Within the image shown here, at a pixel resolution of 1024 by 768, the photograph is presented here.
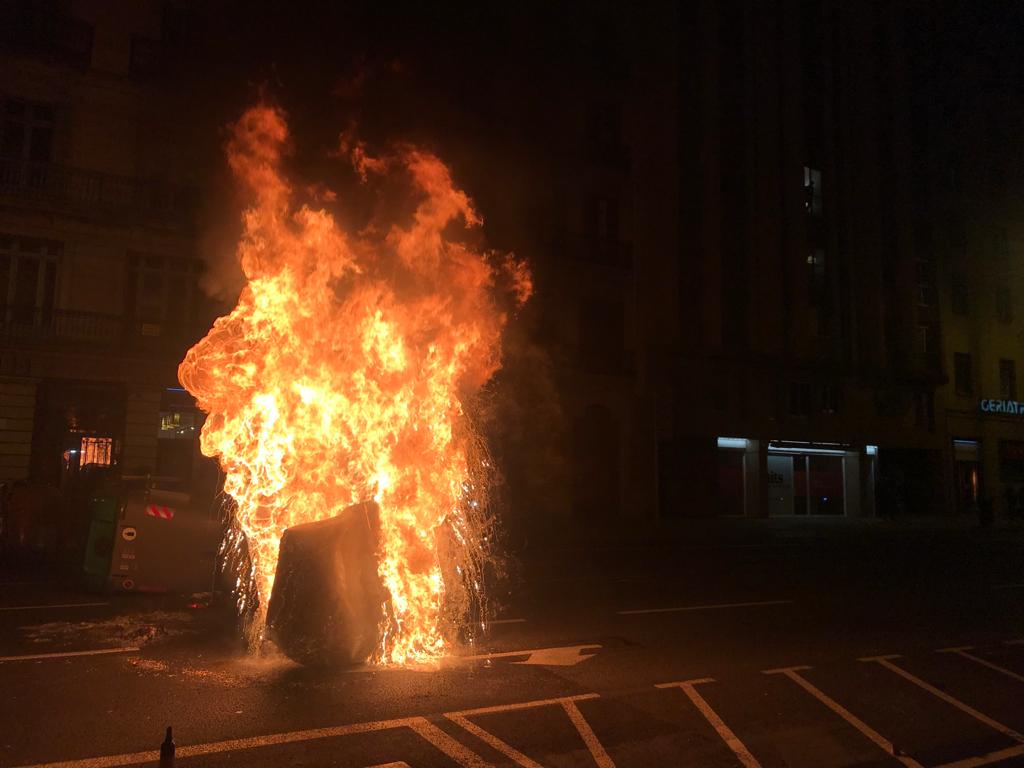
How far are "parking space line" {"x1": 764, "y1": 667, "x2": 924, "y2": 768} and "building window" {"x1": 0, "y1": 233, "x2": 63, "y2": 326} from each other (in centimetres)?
2013

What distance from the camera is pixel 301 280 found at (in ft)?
26.2

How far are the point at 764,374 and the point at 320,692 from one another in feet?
83.5

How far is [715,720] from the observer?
18.0ft

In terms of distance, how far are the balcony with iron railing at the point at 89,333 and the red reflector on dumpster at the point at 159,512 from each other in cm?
1195

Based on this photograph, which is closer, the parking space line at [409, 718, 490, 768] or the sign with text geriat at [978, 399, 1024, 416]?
the parking space line at [409, 718, 490, 768]

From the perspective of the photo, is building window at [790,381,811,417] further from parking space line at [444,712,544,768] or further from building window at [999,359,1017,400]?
parking space line at [444,712,544,768]

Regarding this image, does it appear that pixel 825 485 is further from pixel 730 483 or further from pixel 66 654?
pixel 66 654

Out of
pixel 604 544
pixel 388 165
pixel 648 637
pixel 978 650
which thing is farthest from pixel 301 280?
pixel 604 544

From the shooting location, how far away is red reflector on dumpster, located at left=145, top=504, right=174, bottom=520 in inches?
388

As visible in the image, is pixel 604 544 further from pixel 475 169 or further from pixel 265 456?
pixel 265 456

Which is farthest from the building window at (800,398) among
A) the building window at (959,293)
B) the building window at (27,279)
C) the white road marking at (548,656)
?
the building window at (27,279)

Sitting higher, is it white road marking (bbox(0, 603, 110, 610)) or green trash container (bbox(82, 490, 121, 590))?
green trash container (bbox(82, 490, 121, 590))

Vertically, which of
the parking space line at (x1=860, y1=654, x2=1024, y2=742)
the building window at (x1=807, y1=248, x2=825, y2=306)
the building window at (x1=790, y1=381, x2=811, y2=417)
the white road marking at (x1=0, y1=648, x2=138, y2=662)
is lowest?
the parking space line at (x1=860, y1=654, x2=1024, y2=742)

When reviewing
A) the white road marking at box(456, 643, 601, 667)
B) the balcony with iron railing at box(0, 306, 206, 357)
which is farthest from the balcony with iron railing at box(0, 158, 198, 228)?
the white road marking at box(456, 643, 601, 667)
